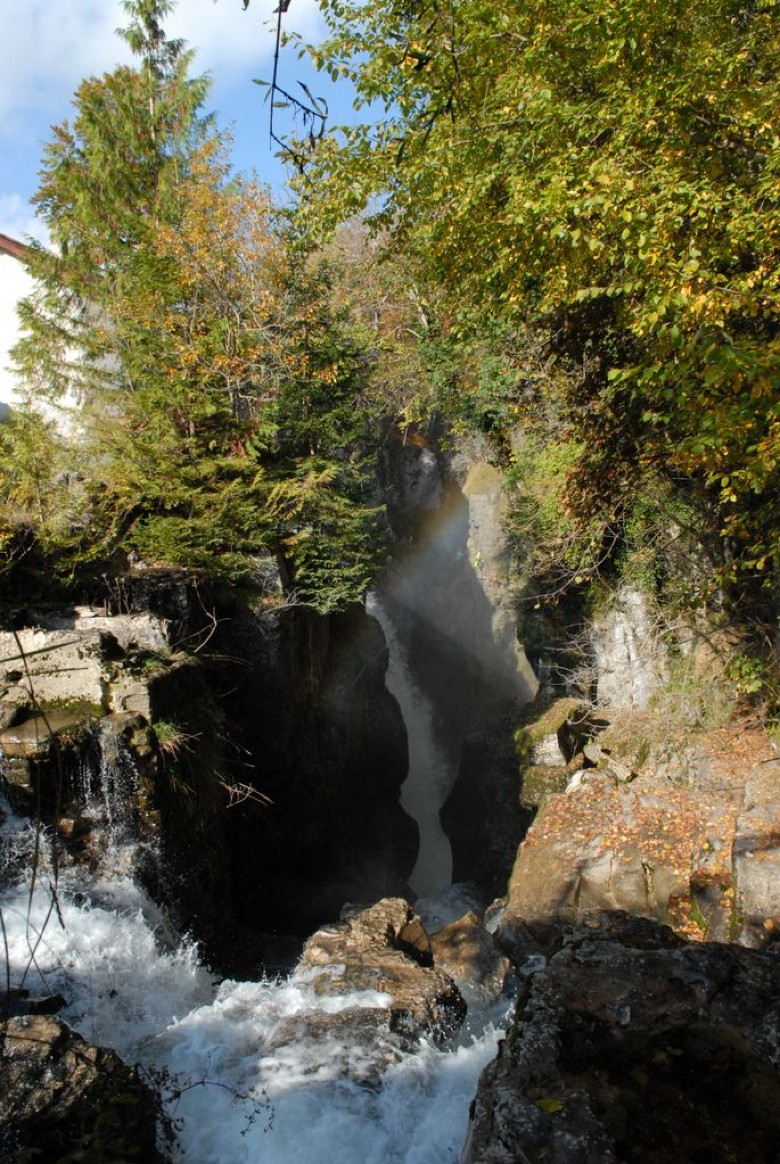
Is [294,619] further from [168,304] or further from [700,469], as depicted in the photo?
[700,469]

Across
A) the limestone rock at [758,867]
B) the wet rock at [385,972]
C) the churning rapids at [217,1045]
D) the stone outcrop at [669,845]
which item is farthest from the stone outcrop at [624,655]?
the churning rapids at [217,1045]

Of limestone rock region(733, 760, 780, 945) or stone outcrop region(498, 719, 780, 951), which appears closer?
limestone rock region(733, 760, 780, 945)

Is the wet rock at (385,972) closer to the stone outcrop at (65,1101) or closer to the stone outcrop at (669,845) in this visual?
the stone outcrop at (669,845)

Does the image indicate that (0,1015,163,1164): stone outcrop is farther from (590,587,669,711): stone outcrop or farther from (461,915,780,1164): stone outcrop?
(590,587,669,711): stone outcrop

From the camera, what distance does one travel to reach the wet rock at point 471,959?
791cm

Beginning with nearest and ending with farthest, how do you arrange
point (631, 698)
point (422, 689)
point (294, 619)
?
1. point (631, 698)
2. point (294, 619)
3. point (422, 689)

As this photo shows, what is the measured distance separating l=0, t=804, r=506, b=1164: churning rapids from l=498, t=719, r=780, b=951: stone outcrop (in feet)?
7.74

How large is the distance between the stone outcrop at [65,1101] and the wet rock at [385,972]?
279cm

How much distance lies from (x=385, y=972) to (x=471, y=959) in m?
1.32

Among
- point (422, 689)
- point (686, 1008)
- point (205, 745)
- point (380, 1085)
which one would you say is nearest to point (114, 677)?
point (205, 745)

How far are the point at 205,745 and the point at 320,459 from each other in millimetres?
6044

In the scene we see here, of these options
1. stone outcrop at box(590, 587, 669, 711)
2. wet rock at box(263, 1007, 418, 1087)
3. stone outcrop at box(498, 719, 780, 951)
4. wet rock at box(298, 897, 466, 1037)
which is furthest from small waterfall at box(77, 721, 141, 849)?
stone outcrop at box(590, 587, 669, 711)

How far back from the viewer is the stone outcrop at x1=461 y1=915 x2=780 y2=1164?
11.1ft

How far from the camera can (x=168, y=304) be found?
44.2 feet
